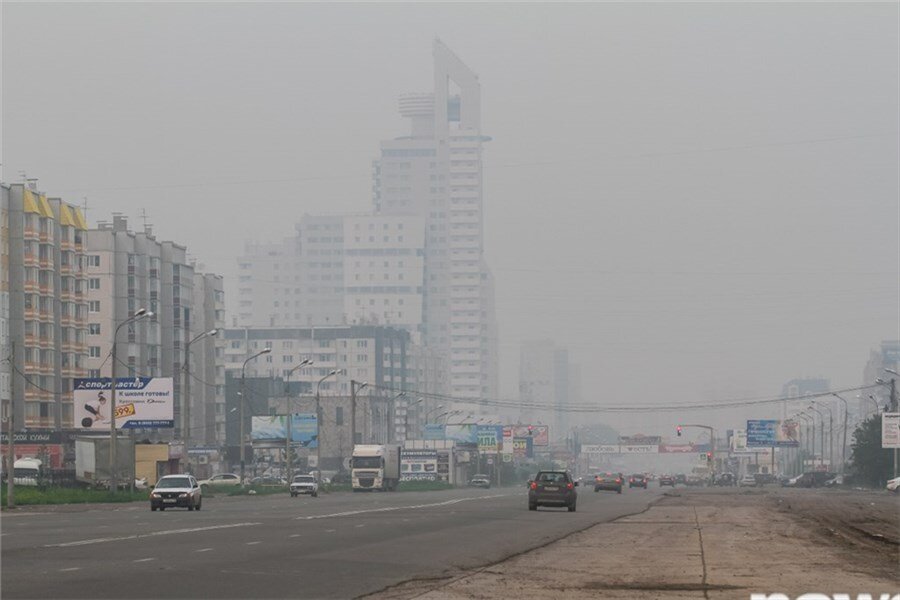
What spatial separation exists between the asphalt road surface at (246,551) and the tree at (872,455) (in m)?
99.9

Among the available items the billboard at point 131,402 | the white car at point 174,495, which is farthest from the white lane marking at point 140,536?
the billboard at point 131,402

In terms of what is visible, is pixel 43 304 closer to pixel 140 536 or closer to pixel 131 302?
pixel 131 302

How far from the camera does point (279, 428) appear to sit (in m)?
175

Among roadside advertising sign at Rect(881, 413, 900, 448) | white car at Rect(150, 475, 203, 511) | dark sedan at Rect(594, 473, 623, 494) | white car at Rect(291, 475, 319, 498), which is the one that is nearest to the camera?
white car at Rect(150, 475, 203, 511)

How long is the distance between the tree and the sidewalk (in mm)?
107735

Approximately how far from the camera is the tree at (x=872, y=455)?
497ft

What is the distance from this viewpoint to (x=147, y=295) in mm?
187875

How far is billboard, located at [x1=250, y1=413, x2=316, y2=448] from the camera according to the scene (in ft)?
552

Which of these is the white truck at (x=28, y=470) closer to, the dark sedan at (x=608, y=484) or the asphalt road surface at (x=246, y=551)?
the dark sedan at (x=608, y=484)

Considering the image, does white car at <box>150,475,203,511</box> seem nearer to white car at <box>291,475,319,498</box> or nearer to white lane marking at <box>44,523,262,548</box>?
white lane marking at <box>44,523,262,548</box>

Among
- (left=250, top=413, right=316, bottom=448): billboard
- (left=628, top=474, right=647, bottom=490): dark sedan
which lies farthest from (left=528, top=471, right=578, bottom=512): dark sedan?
(left=250, top=413, right=316, bottom=448): billboard

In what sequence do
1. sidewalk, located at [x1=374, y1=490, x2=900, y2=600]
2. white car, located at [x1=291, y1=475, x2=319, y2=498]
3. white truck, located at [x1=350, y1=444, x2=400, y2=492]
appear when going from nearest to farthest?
1. sidewalk, located at [x1=374, y1=490, x2=900, y2=600]
2. white car, located at [x1=291, y1=475, x2=319, y2=498]
3. white truck, located at [x1=350, y1=444, x2=400, y2=492]

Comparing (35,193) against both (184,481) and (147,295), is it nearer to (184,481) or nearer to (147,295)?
(147,295)

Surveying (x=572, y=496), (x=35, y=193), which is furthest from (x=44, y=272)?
(x=572, y=496)
